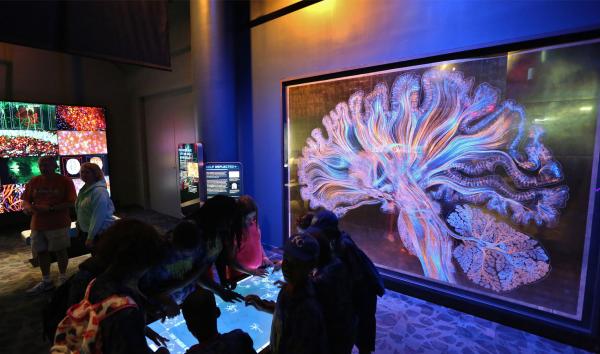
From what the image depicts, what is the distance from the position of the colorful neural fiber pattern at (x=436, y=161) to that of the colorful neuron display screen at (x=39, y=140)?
5572 millimetres

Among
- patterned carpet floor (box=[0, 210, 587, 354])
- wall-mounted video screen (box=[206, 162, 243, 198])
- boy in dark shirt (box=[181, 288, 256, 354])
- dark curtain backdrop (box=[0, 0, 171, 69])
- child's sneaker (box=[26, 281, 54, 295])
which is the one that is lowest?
patterned carpet floor (box=[0, 210, 587, 354])

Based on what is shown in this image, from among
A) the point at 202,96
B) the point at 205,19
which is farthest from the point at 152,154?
the point at 205,19

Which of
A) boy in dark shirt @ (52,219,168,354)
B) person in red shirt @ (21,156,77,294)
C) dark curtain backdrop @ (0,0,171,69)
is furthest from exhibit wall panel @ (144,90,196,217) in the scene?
boy in dark shirt @ (52,219,168,354)

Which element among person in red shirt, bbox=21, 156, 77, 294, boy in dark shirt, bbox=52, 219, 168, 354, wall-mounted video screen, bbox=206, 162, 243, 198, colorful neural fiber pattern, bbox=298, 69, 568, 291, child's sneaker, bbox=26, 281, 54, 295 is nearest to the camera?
boy in dark shirt, bbox=52, 219, 168, 354

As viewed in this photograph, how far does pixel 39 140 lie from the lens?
6.06 m

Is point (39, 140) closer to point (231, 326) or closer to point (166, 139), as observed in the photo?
point (166, 139)

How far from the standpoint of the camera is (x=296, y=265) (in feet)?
4.14

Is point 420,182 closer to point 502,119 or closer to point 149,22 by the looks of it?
point 502,119

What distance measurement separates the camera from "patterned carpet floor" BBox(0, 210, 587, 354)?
7.98 feet

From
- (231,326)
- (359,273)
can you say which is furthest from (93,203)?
(359,273)

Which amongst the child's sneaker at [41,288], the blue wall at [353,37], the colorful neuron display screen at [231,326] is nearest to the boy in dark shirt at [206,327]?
the colorful neuron display screen at [231,326]

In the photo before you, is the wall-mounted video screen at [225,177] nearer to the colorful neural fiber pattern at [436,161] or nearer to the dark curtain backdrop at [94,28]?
the colorful neural fiber pattern at [436,161]

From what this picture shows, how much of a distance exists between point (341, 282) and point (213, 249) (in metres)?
0.73

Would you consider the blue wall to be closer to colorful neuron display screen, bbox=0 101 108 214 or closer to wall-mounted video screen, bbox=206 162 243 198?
wall-mounted video screen, bbox=206 162 243 198
